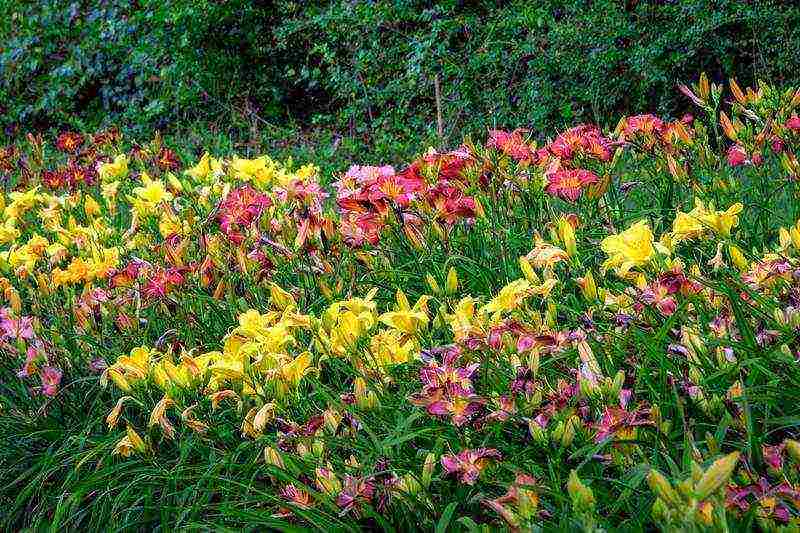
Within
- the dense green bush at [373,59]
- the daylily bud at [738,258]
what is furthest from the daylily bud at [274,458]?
the dense green bush at [373,59]

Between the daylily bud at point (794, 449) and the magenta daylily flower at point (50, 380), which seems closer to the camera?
the daylily bud at point (794, 449)

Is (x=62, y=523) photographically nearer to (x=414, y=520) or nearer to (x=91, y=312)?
(x=91, y=312)

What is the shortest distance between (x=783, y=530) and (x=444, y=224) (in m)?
1.71

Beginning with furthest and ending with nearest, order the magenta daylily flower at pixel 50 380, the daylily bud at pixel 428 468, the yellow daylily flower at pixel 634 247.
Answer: the magenta daylily flower at pixel 50 380, the yellow daylily flower at pixel 634 247, the daylily bud at pixel 428 468

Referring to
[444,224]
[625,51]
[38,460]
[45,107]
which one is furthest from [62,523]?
[45,107]

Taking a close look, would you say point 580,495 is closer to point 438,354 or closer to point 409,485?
point 409,485

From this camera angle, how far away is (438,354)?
2699 millimetres

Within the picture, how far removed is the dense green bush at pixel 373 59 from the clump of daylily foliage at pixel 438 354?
7.94 ft

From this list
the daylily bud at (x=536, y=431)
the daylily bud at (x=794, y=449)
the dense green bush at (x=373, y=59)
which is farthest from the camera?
the dense green bush at (x=373, y=59)

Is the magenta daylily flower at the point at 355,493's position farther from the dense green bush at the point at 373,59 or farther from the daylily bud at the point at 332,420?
the dense green bush at the point at 373,59

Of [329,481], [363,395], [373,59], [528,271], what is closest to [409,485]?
[329,481]

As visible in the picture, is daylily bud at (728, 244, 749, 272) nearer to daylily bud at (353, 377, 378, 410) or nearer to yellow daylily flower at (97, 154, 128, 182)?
daylily bud at (353, 377, 378, 410)

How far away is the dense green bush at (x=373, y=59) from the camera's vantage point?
723 centimetres

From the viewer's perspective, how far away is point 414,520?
2238 millimetres
